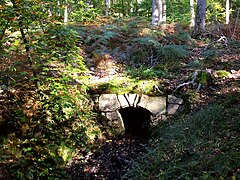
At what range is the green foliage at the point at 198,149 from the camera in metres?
3.49

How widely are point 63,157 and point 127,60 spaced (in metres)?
4.43

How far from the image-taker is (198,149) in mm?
4145

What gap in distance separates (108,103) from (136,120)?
4.61 feet

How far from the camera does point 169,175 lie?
3787mm

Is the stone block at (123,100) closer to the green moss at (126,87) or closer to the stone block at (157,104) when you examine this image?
the green moss at (126,87)

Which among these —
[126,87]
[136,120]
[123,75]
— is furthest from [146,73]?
[136,120]

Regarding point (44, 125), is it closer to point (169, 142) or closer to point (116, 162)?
point (116, 162)

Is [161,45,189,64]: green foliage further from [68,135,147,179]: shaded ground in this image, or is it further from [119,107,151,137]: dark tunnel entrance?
[68,135,147,179]: shaded ground

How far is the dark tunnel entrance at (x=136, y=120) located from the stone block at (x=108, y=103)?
50cm

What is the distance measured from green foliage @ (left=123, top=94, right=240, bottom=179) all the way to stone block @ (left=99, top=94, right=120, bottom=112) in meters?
1.54

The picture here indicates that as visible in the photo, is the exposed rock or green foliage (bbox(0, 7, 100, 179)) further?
the exposed rock

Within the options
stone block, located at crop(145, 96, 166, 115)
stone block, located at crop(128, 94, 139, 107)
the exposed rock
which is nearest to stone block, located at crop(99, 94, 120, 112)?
the exposed rock

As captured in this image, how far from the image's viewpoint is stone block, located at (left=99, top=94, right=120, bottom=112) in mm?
6492

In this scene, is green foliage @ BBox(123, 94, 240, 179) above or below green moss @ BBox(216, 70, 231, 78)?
below
